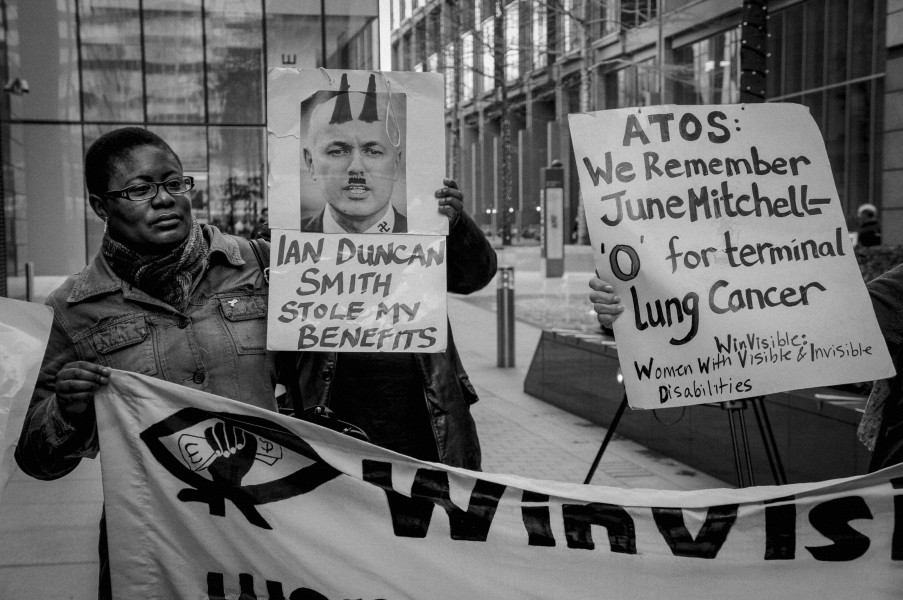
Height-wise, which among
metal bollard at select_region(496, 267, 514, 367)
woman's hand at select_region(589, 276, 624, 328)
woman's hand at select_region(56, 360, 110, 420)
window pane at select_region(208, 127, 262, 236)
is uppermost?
window pane at select_region(208, 127, 262, 236)

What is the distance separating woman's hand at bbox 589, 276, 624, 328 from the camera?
322cm

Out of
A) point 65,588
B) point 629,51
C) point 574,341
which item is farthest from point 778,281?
point 629,51

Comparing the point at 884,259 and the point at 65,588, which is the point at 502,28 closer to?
the point at 884,259

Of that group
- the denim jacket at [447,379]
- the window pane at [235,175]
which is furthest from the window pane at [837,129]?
the denim jacket at [447,379]

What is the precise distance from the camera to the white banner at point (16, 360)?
2441 mm

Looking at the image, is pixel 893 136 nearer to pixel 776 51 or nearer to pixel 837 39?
pixel 837 39

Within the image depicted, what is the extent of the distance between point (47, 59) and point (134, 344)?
1949cm

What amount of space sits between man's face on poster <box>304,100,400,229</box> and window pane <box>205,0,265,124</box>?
18.5m

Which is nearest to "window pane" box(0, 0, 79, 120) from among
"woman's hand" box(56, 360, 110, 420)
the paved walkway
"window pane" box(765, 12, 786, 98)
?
the paved walkway

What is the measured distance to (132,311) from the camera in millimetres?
2654

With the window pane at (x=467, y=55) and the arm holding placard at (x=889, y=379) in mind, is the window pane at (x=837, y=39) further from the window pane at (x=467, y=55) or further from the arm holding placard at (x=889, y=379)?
the arm holding placard at (x=889, y=379)

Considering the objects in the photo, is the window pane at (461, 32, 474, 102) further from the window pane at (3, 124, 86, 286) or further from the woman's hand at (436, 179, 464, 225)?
the woman's hand at (436, 179, 464, 225)

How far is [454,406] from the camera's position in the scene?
3.21 meters

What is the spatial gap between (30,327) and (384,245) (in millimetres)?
1057
